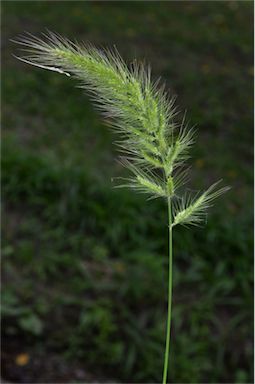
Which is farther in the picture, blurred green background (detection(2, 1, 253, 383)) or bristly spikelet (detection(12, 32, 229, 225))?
blurred green background (detection(2, 1, 253, 383))

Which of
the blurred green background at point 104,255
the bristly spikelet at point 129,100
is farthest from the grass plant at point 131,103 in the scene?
the blurred green background at point 104,255

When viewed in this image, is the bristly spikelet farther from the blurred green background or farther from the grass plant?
the blurred green background

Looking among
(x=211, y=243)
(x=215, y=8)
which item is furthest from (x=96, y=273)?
(x=215, y=8)

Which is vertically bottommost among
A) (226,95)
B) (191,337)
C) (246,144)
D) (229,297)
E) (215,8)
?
(191,337)

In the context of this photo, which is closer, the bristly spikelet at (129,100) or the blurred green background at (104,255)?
the bristly spikelet at (129,100)

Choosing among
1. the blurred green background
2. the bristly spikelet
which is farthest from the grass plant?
the blurred green background

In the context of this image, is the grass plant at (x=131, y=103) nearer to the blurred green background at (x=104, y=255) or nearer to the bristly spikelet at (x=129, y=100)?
the bristly spikelet at (x=129, y=100)

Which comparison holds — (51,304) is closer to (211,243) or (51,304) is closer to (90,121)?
(211,243)

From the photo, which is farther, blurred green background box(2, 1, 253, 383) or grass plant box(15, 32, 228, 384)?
blurred green background box(2, 1, 253, 383)
